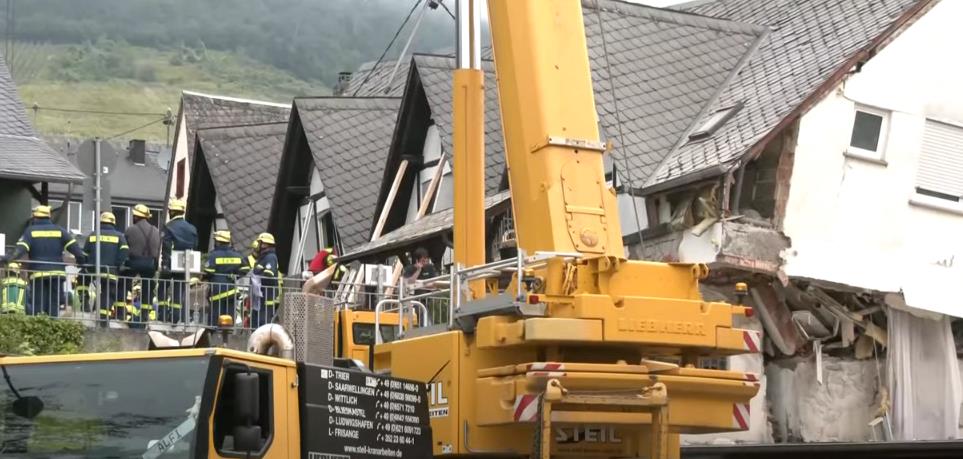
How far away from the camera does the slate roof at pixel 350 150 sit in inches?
1278

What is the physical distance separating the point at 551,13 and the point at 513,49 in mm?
484

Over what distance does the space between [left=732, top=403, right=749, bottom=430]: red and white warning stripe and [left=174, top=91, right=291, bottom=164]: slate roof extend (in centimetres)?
2873

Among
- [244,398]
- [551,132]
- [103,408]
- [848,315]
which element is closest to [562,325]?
[551,132]

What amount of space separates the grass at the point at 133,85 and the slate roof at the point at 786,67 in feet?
246

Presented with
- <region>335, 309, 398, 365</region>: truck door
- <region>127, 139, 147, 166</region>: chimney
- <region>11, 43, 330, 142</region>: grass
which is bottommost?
<region>335, 309, 398, 365</region>: truck door

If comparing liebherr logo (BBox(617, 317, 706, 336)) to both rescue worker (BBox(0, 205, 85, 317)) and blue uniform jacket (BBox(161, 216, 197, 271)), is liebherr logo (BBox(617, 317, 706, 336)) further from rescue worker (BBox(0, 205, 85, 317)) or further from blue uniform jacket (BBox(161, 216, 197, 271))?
blue uniform jacket (BBox(161, 216, 197, 271))

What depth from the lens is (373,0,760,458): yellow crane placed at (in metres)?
13.8

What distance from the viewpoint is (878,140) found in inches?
977

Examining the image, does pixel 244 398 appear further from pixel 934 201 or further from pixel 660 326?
pixel 934 201

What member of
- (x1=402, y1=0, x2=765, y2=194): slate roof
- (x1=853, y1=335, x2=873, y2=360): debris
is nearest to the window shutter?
(x1=853, y1=335, x2=873, y2=360): debris

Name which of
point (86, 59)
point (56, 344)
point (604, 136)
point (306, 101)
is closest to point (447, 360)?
point (56, 344)

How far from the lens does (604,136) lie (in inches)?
1009

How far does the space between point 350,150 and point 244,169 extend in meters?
4.97

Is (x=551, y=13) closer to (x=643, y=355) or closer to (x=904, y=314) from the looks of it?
(x=643, y=355)
